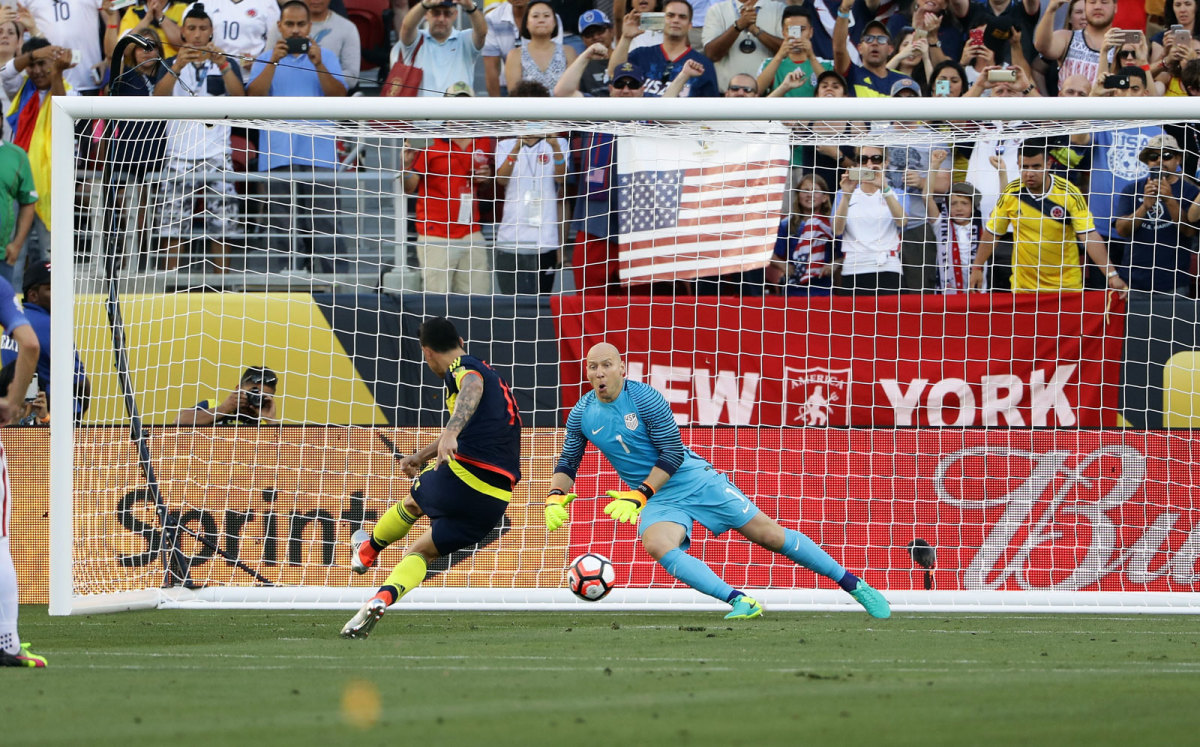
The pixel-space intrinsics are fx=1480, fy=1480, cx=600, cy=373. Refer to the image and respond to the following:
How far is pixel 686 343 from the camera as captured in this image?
12344 millimetres

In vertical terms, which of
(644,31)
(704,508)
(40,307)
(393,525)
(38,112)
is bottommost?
(393,525)

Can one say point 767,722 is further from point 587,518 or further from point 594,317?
point 594,317

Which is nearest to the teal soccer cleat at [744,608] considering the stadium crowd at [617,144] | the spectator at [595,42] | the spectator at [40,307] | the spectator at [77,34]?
the stadium crowd at [617,144]

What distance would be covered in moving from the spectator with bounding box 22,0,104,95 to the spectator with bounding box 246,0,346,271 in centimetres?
185

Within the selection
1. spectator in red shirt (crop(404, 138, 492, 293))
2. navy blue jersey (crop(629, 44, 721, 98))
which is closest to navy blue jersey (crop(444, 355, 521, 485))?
spectator in red shirt (crop(404, 138, 492, 293))

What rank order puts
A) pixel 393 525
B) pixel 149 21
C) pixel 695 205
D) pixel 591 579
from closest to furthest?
1. pixel 591 579
2. pixel 393 525
3. pixel 695 205
4. pixel 149 21

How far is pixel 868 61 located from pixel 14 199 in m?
7.90

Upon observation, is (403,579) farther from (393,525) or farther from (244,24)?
(244,24)

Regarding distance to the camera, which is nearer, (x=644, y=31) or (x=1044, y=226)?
(x=1044, y=226)

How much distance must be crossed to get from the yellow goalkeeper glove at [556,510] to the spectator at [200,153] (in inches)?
173

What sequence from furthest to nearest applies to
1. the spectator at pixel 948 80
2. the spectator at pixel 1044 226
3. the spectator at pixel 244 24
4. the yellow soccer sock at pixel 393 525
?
the spectator at pixel 244 24, the spectator at pixel 948 80, the spectator at pixel 1044 226, the yellow soccer sock at pixel 393 525

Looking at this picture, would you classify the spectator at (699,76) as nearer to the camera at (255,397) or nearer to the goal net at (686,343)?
the goal net at (686,343)

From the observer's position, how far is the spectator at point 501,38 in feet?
47.3

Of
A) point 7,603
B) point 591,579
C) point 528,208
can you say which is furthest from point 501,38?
point 7,603
